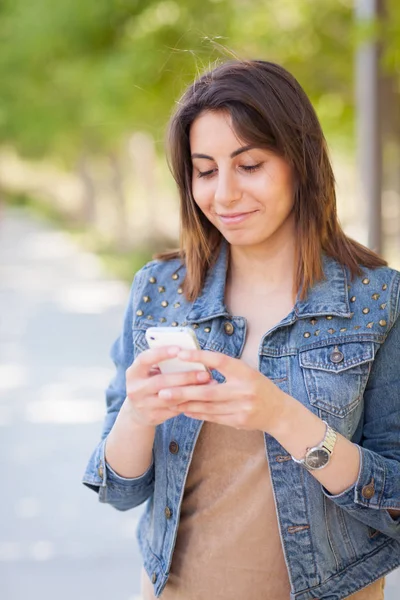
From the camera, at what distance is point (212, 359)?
152 centimetres

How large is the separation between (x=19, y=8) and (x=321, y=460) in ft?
35.5

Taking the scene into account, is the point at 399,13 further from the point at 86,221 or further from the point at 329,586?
the point at 86,221

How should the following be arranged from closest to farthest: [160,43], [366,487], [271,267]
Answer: [366,487]
[271,267]
[160,43]

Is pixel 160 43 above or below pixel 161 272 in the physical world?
above

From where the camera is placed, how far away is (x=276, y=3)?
741 centimetres

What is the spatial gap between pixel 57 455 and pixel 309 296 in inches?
170

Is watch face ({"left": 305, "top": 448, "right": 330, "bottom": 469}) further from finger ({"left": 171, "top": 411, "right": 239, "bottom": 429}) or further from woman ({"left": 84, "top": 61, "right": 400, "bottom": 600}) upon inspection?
finger ({"left": 171, "top": 411, "right": 239, "bottom": 429})

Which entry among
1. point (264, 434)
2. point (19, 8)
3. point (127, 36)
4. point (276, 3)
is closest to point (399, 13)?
point (276, 3)

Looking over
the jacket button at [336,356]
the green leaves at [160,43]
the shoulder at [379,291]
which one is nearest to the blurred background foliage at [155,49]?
the green leaves at [160,43]

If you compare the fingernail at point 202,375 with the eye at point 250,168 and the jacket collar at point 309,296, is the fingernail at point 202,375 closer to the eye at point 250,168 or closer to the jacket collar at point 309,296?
the jacket collar at point 309,296

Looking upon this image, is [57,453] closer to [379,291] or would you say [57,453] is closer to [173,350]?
[379,291]

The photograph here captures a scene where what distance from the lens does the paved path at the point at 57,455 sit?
4.28 metres

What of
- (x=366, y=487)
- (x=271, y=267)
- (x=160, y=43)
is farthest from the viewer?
(x=160, y=43)

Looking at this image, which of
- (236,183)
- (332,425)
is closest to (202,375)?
(332,425)
